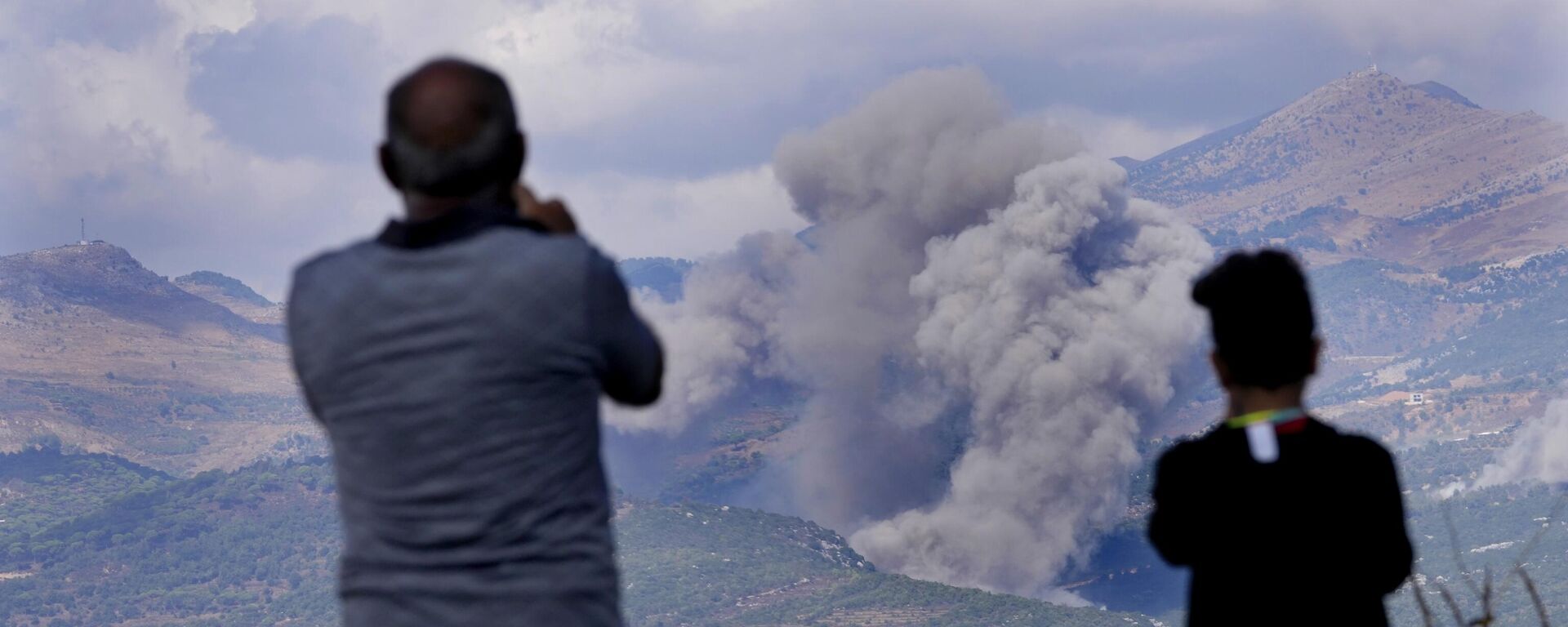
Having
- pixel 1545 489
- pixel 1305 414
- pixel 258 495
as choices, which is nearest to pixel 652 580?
pixel 258 495

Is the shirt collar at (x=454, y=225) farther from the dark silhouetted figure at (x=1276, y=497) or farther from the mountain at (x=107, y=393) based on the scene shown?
the mountain at (x=107, y=393)

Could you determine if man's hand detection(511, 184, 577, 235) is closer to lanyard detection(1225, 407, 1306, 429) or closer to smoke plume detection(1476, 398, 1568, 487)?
lanyard detection(1225, 407, 1306, 429)

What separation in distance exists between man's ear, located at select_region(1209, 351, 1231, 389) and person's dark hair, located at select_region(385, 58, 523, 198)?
1.43 meters

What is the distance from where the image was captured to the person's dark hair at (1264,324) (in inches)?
127

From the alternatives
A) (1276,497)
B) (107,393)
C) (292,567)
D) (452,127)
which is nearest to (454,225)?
(452,127)

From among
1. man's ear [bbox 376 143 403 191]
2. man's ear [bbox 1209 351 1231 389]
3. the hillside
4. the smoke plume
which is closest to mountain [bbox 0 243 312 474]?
the hillside

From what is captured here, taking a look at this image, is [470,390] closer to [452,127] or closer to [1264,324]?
[452,127]

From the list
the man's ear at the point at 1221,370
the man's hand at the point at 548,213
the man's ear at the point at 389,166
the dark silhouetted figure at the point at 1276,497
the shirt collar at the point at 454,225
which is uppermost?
the man's ear at the point at 389,166

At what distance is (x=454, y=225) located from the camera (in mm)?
2951

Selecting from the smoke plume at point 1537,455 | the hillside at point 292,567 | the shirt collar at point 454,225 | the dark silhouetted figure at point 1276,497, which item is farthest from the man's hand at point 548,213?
the smoke plume at point 1537,455

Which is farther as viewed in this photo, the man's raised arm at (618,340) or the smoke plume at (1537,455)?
the smoke plume at (1537,455)

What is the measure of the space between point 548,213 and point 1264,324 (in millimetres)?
1402

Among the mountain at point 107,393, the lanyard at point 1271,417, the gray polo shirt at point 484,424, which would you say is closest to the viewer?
the gray polo shirt at point 484,424

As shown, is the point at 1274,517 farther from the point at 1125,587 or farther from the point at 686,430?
the point at 686,430
